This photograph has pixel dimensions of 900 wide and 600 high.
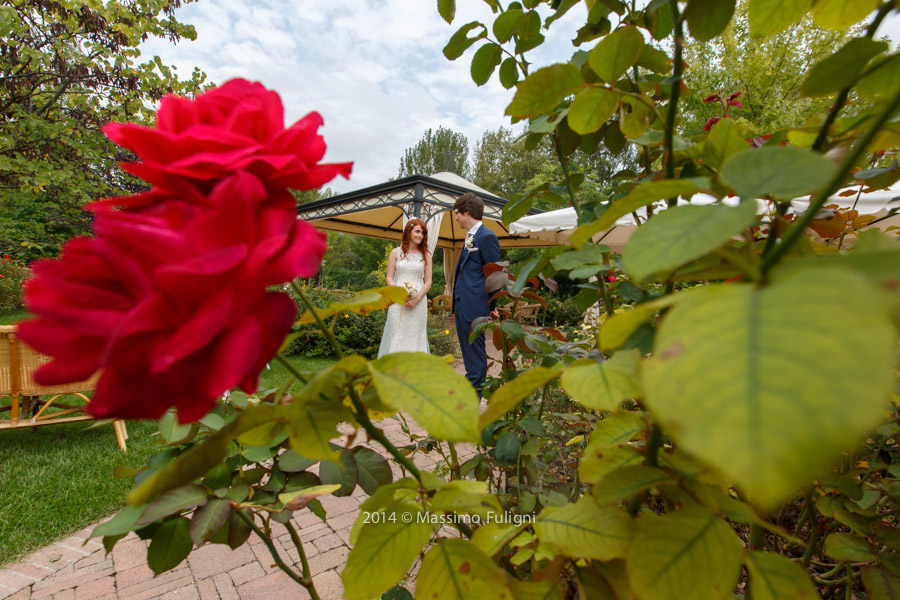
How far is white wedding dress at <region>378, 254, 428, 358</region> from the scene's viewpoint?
479 cm

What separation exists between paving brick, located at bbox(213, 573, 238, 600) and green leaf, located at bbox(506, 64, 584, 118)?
2.15 m

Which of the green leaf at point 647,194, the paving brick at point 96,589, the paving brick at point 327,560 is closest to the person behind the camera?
the green leaf at point 647,194

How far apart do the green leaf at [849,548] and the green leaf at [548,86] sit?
0.72m

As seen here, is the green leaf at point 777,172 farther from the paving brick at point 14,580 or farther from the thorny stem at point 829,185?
the paving brick at point 14,580

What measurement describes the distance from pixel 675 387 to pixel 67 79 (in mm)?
9016

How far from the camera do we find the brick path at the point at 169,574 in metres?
1.74

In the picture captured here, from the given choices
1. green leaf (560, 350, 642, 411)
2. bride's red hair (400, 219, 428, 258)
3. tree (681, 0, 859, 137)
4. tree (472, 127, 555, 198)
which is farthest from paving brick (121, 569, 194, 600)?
tree (472, 127, 555, 198)

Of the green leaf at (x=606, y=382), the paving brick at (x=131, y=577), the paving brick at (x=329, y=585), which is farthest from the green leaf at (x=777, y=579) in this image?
the paving brick at (x=131, y=577)

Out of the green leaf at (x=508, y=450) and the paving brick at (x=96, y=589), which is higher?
the green leaf at (x=508, y=450)

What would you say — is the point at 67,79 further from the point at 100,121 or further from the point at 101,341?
the point at 101,341

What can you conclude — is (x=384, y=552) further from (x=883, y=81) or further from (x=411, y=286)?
(x=411, y=286)

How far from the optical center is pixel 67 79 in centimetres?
620

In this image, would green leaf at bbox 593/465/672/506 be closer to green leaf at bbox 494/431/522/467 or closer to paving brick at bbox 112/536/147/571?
green leaf at bbox 494/431/522/467

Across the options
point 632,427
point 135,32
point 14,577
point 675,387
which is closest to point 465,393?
point 675,387
